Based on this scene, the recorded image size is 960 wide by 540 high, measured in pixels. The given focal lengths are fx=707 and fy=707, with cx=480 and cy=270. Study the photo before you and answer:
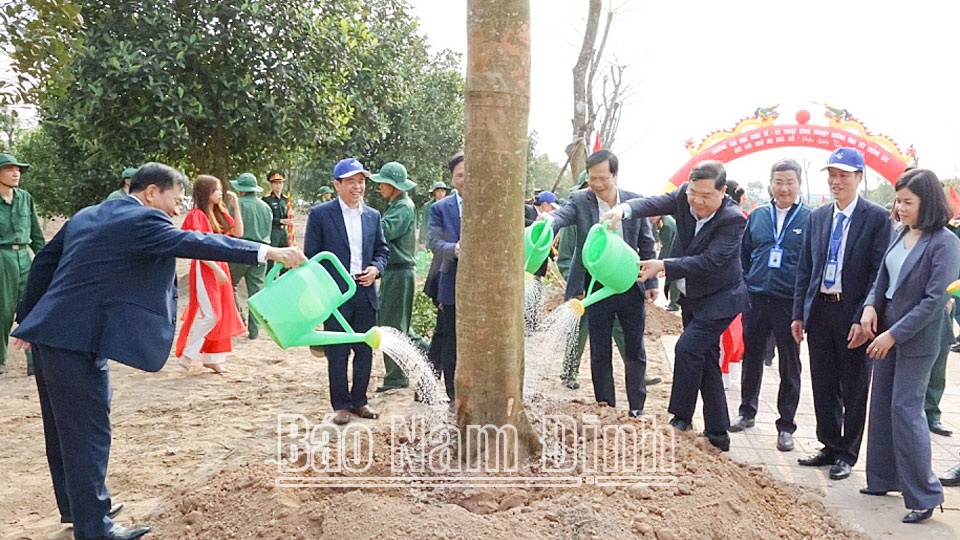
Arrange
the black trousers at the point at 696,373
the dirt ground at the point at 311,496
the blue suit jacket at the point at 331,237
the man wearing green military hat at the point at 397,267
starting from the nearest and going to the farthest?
the dirt ground at the point at 311,496
the black trousers at the point at 696,373
the blue suit jacket at the point at 331,237
the man wearing green military hat at the point at 397,267

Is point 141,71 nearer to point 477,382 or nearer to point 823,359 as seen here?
point 477,382

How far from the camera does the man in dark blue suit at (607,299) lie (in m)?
4.39

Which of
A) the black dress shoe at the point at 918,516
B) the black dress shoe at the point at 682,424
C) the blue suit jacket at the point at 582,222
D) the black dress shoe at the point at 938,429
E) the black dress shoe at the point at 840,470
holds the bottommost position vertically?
the black dress shoe at the point at 918,516

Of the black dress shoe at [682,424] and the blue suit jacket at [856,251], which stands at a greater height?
the blue suit jacket at [856,251]

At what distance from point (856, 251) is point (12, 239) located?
6326mm

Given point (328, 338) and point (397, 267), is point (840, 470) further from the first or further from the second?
point (397, 267)

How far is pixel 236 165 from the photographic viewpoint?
10.2m

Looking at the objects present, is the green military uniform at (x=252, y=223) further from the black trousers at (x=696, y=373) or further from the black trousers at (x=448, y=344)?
the black trousers at (x=696, y=373)

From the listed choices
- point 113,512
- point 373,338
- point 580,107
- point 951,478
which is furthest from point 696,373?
point 580,107

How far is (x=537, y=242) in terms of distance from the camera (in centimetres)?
391

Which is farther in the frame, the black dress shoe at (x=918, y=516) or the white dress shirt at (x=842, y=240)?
the white dress shirt at (x=842, y=240)

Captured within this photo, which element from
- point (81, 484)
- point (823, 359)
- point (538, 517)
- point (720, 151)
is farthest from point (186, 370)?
point (720, 151)

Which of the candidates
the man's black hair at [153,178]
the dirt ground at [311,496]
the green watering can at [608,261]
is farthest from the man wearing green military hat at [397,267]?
the man's black hair at [153,178]

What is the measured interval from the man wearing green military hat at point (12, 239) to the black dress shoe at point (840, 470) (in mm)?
5988
